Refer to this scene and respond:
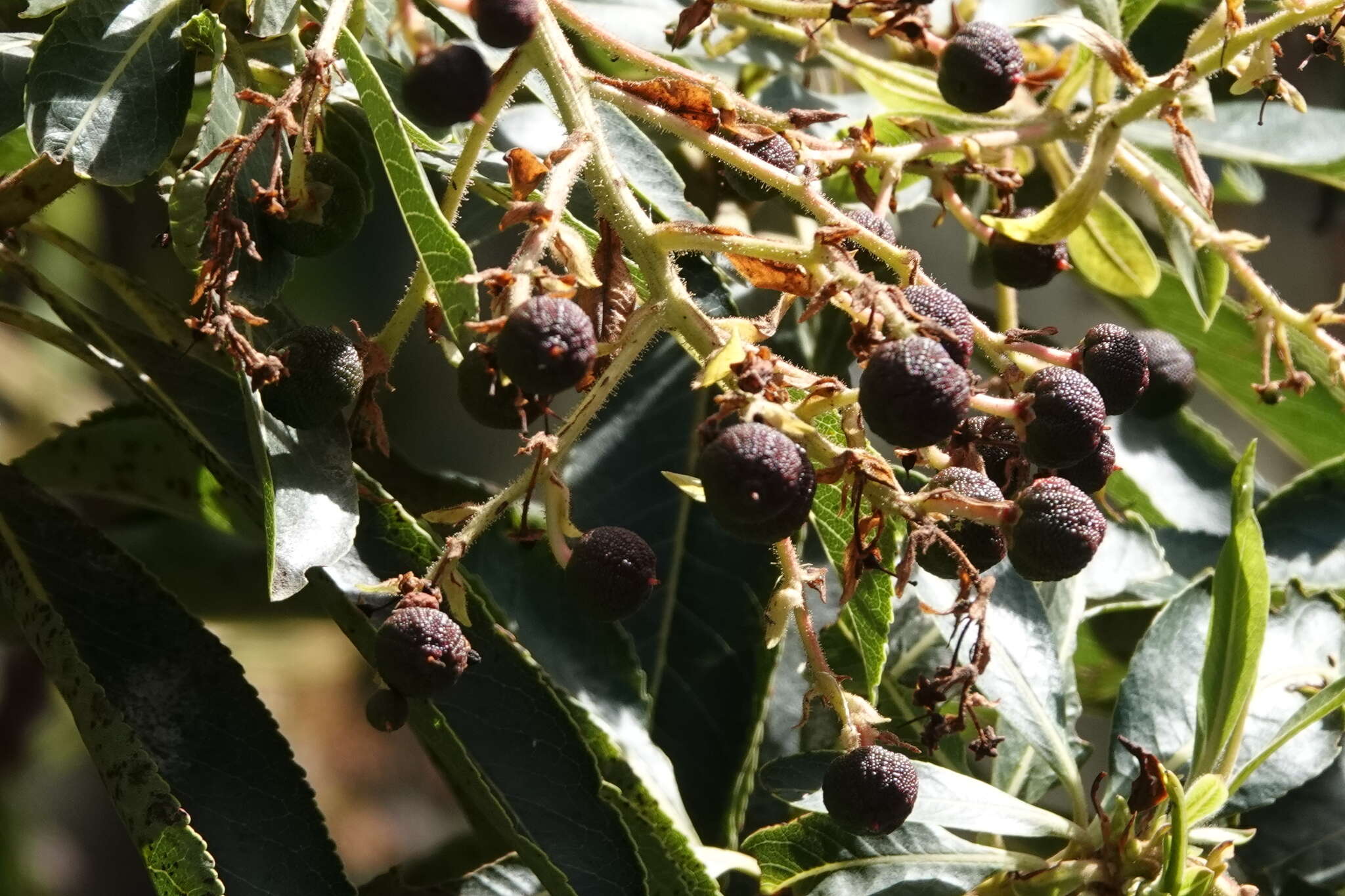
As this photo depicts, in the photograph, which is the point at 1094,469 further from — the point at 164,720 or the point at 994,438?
the point at 164,720

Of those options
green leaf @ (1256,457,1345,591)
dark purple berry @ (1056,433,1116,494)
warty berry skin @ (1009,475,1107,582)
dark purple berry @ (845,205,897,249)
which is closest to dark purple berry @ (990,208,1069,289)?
dark purple berry @ (845,205,897,249)

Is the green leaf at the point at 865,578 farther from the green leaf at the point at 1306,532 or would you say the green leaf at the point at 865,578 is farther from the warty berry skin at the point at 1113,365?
the green leaf at the point at 1306,532

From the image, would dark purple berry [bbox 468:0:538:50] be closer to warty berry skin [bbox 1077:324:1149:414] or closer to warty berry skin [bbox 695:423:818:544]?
warty berry skin [bbox 695:423:818:544]

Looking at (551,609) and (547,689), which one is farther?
(551,609)

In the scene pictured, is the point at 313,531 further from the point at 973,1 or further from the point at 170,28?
the point at 973,1

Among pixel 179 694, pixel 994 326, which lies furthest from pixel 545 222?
pixel 994 326

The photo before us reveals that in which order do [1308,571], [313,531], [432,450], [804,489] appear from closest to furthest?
[804,489]
[313,531]
[1308,571]
[432,450]

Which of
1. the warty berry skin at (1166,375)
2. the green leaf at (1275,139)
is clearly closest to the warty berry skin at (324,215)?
the warty berry skin at (1166,375)
